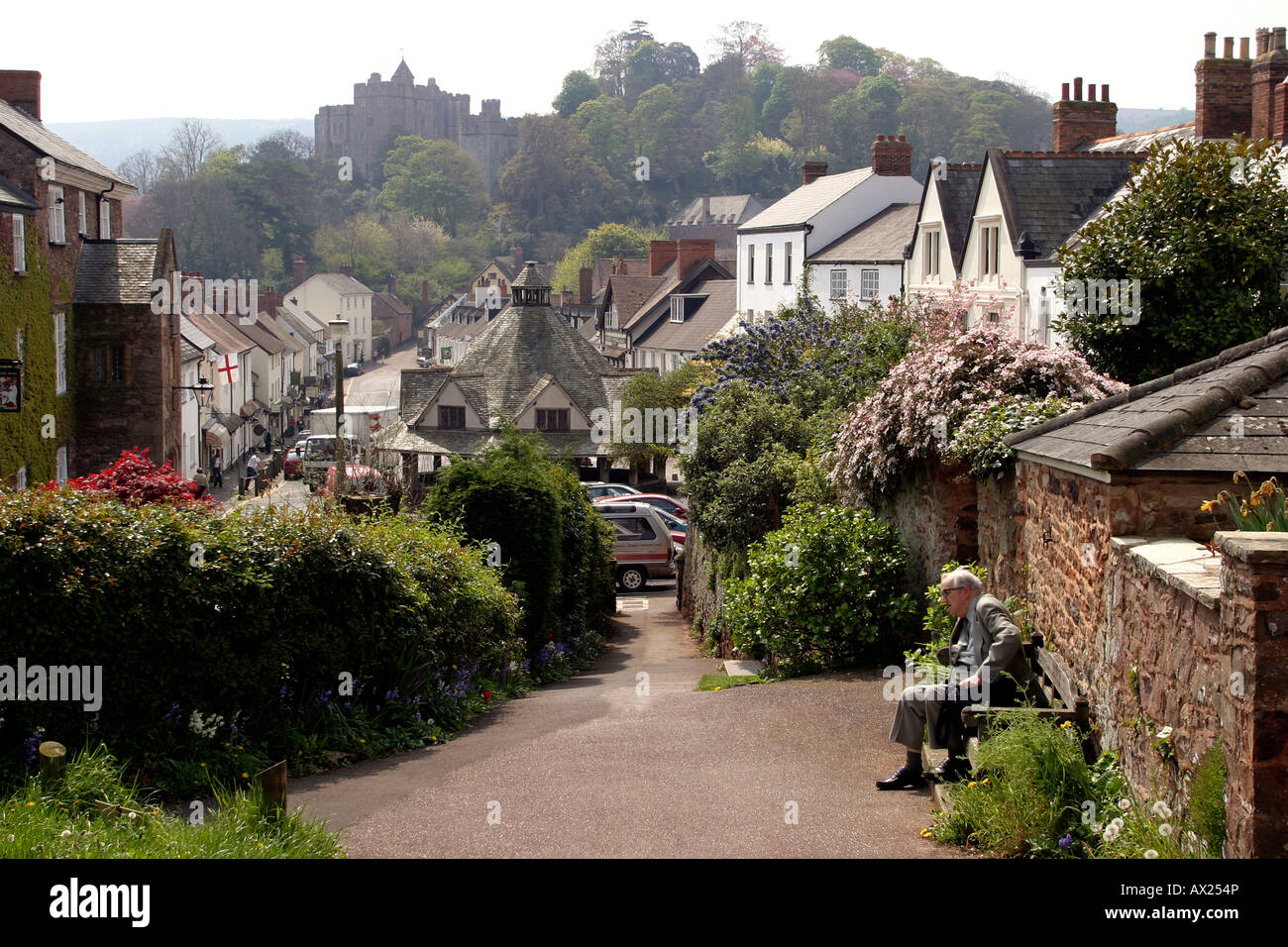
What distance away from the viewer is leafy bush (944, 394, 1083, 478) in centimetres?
1052

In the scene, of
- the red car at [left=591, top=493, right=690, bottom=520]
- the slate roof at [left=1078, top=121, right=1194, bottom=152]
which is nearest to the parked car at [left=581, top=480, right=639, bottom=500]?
the red car at [left=591, top=493, right=690, bottom=520]

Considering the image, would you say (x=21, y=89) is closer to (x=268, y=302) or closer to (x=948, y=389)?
(x=948, y=389)

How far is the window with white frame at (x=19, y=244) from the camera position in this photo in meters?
26.4

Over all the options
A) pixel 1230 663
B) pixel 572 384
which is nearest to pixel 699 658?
pixel 1230 663

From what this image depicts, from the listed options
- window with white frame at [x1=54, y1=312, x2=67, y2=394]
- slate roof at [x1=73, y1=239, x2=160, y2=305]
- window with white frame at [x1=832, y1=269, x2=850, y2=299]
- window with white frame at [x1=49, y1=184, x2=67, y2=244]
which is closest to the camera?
window with white frame at [x1=49, y1=184, x2=67, y2=244]

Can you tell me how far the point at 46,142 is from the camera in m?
29.8

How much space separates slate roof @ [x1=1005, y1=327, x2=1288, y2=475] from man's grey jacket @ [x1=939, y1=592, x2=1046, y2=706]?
3.77ft

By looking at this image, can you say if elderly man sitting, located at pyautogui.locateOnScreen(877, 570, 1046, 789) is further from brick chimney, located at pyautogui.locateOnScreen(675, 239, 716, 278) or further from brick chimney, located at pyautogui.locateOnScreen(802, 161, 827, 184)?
brick chimney, located at pyautogui.locateOnScreen(675, 239, 716, 278)

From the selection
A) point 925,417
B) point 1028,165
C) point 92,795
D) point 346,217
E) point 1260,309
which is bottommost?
point 92,795

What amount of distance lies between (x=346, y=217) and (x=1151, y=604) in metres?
161

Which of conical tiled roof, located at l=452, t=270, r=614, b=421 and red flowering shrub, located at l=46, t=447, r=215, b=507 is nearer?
red flowering shrub, located at l=46, t=447, r=215, b=507

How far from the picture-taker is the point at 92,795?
814 cm
